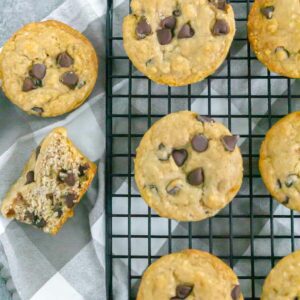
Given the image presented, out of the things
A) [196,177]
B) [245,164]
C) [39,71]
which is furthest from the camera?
[245,164]

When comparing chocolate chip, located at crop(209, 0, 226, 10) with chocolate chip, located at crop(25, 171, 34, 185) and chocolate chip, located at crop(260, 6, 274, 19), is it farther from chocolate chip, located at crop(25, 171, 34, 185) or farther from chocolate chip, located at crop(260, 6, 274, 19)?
chocolate chip, located at crop(25, 171, 34, 185)

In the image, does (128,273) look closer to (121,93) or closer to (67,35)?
(121,93)

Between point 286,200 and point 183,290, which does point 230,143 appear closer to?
point 286,200

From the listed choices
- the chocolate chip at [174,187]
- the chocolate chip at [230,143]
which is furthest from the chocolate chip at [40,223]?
the chocolate chip at [230,143]

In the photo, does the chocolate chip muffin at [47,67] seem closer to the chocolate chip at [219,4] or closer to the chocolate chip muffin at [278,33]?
the chocolate chip at [219,4]

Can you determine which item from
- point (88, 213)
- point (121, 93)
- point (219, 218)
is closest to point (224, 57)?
point (121, 93)

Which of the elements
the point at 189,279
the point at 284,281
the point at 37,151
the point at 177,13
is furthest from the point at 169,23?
the point at 284,281
